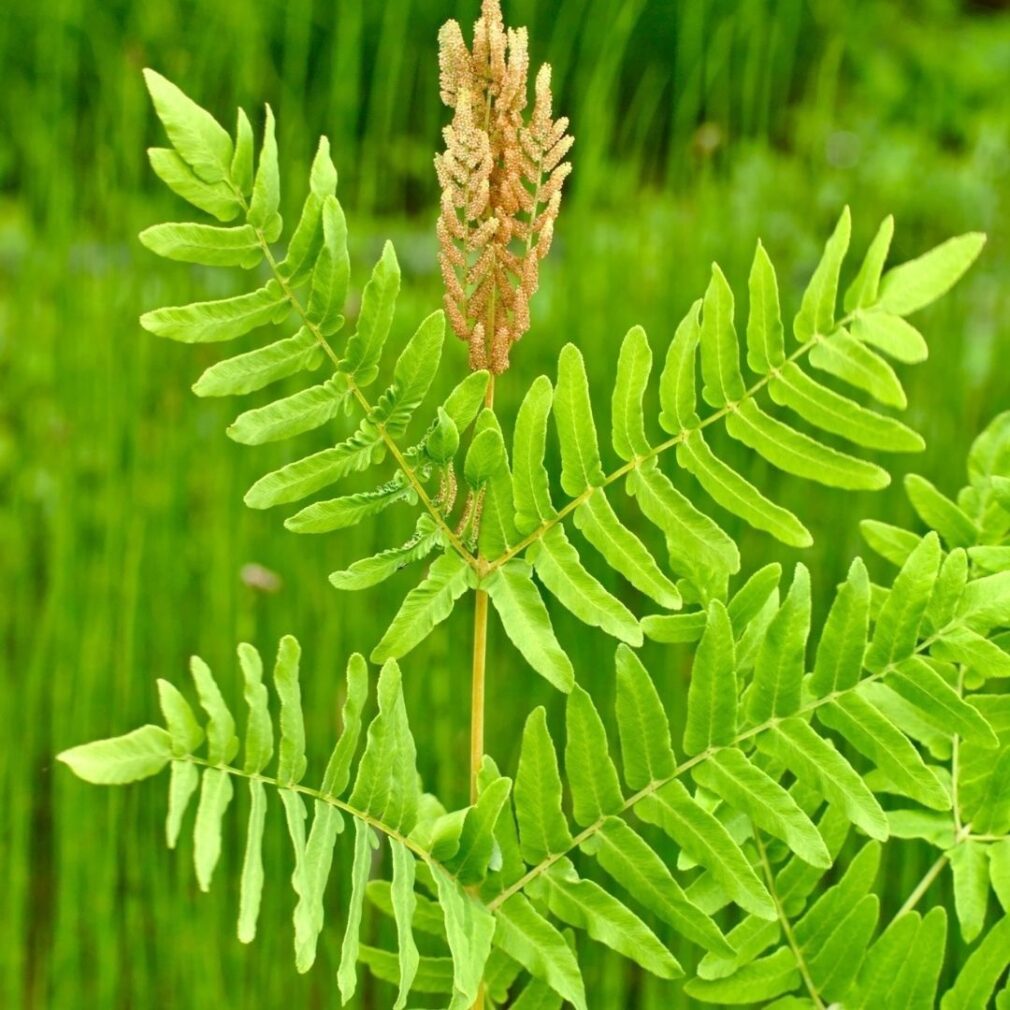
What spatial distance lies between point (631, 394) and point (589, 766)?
16 centimetres

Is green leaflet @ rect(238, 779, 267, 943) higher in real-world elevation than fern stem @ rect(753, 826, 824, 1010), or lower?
higher

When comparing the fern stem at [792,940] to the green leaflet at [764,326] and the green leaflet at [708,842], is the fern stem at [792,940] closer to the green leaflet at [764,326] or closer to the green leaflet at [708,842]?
the green leaflet at [708,842]

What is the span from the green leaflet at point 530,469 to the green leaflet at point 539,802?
0.08 metres

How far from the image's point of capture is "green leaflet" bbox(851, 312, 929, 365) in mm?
559

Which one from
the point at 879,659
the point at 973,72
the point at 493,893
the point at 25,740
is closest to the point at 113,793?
the point at 25,740

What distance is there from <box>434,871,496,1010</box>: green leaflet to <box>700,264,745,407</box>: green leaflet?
0.73 feet

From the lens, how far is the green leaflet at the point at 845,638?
0.56 meters

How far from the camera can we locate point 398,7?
1.78 m

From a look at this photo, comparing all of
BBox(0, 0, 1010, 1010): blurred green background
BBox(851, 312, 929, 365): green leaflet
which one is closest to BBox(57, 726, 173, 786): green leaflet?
BBox(851, 312, 929, 365): green leaflet

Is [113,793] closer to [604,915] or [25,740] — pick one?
[25,740]

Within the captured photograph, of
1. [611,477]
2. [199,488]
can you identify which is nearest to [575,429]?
[611,477]

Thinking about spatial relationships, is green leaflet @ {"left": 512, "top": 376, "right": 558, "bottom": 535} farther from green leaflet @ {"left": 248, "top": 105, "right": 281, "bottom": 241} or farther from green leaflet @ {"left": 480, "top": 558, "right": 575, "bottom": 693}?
green leaflet @ {"left": 248, "top": 105, "right": 281, "bottom": 241}

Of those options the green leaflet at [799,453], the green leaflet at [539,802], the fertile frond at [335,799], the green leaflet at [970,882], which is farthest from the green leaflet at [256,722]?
the green leaflet at [970,882]

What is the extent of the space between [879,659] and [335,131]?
1.16 meters
